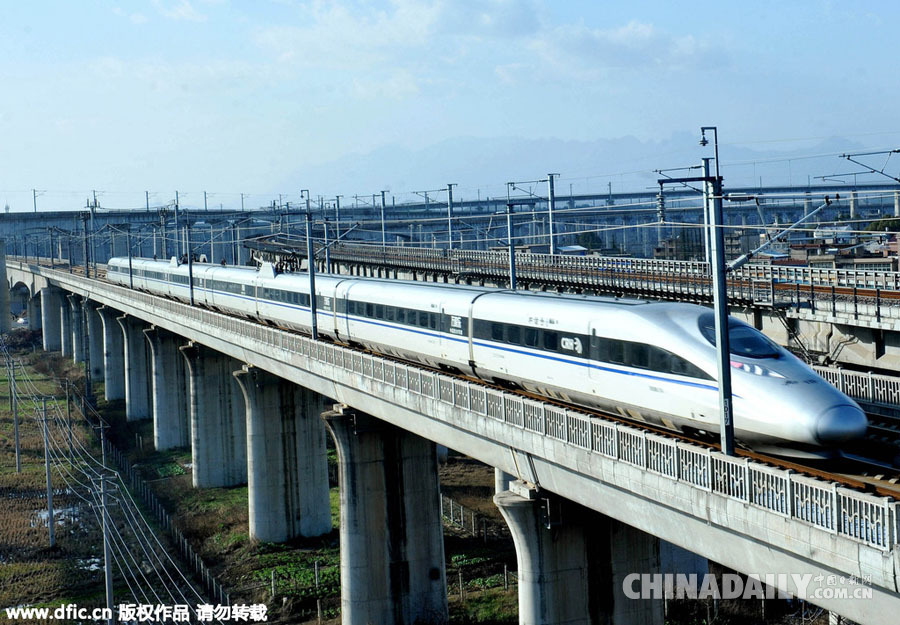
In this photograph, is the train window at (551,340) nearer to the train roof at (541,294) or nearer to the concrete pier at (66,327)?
the train roof at (541,294)

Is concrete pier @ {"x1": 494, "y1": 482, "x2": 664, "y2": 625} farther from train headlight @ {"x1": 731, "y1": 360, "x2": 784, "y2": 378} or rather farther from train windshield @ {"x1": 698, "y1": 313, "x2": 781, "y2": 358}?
train headlight @ {"x1": 731, "y1": 360, "x2": 784, "y2": 378}

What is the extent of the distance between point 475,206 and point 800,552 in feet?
488

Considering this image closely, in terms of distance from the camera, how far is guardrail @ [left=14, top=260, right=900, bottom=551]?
43.3 feet

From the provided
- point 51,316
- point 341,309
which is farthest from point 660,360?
point 51,316

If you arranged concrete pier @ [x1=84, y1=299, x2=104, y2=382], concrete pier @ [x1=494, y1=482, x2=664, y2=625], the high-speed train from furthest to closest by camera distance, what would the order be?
concrete pier @ [x1=84, y1=299, x2=104, y2=382] < concrete pier @ [x1=494, y1=482, x2=664, y2=625] < the high-speed train

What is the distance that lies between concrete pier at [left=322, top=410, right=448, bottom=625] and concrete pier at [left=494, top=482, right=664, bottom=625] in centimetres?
1035

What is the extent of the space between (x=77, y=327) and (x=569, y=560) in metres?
93.1

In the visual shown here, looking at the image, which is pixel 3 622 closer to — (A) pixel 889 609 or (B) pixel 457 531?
(B) pixel 457 531

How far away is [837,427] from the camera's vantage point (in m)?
17.0

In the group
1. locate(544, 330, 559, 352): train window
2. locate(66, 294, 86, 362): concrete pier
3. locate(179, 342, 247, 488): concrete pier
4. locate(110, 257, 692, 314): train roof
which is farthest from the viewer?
locate(66, 294, 86, 362): concrete pier

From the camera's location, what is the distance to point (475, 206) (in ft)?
530

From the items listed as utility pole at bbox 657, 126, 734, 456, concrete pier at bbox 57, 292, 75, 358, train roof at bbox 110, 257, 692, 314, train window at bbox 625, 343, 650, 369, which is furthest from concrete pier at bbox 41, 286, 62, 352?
utility pole at bbox 657, 126, 734, 456

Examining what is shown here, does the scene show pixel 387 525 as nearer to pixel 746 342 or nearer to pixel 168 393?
pixel 746 342

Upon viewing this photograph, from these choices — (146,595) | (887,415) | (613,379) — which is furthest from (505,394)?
(146,595)
